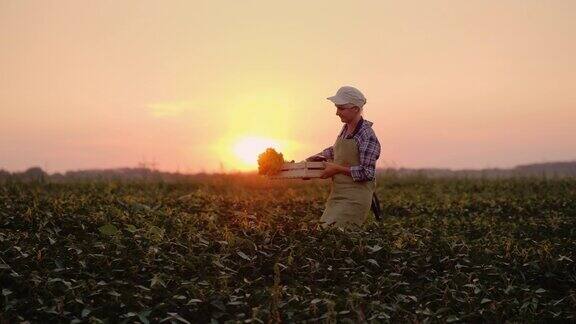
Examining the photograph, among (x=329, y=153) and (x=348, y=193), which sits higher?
(x=329, y=153)

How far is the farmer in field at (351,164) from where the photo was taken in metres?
9.03

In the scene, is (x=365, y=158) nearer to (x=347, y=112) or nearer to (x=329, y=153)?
(x=347, y=112)

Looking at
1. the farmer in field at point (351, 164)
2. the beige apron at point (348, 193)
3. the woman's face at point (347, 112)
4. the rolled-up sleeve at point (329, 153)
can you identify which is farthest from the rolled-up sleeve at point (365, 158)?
the rolled-up sleeve at point (329, 153)

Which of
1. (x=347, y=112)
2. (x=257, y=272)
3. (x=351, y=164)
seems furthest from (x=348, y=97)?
(x=257, y=272)

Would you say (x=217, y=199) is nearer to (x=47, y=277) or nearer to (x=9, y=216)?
(x=9, y=216)

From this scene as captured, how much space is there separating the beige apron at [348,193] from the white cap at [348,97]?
1.68ft

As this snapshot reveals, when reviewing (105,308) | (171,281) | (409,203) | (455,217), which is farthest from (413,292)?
(409,203)

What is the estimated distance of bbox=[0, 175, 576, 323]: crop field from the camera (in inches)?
257

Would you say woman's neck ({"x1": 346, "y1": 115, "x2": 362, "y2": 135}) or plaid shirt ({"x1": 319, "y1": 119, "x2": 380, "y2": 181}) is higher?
woman's neck ({"x1": 346, "y1": 115, "x2": 362, "y2": 135})

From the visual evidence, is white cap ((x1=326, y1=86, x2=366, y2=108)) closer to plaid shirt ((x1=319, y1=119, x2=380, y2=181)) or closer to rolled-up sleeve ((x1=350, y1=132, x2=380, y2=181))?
plaid shirt ((x1=319, y1=119, x2=380, y2=181))

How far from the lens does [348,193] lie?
9297 millimetres

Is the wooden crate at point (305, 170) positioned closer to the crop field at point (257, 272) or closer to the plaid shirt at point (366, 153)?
the plaid shirt at point (366, 153)

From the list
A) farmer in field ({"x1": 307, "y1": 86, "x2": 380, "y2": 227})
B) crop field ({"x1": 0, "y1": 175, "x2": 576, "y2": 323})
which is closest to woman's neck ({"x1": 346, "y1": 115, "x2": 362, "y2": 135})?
farmer in field ({"x1": 307, "y1": 86, "x2": 380, "y2": 227})

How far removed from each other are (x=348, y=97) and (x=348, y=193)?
4.14 ft
